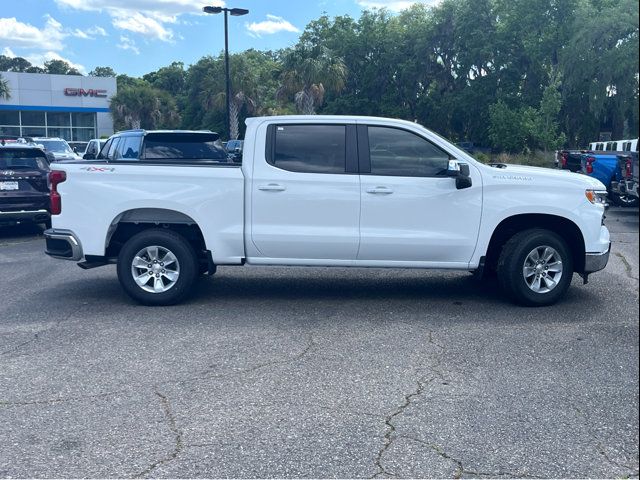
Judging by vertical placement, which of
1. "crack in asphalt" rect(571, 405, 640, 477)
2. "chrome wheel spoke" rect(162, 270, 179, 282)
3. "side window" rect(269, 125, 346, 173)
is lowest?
"crack in asphalt" rect(571, 405, 640, 477)

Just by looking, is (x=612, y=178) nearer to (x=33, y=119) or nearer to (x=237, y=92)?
(x=237, y=92)

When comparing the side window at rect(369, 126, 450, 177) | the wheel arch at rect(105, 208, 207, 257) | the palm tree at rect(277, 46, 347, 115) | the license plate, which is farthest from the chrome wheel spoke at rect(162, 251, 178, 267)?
the palm tree at rect(277, 46, 347, 115)

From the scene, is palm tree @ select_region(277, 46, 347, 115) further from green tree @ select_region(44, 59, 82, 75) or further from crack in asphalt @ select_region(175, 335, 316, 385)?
green tree @ select_region(44, 59, 82, 75)

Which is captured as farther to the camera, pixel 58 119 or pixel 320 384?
pixel 58 119

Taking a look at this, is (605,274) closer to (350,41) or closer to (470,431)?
(470,431)

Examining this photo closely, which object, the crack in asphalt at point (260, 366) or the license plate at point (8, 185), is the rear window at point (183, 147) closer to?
the license plate at point (8, 185)

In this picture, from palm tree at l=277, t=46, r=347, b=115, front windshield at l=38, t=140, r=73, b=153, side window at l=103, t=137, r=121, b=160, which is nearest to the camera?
side window at l=103, t=137, r=121, b=160

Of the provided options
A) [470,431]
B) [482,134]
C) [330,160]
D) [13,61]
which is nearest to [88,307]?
[330,160]

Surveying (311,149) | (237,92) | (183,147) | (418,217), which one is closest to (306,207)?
(311,149)

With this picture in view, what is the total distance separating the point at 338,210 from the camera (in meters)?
7.49

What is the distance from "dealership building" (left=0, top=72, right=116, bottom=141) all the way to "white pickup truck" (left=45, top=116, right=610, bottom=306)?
185ft

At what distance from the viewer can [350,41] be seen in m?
53.9

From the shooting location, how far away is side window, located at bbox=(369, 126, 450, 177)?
300 inches

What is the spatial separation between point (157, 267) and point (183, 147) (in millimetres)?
5733
